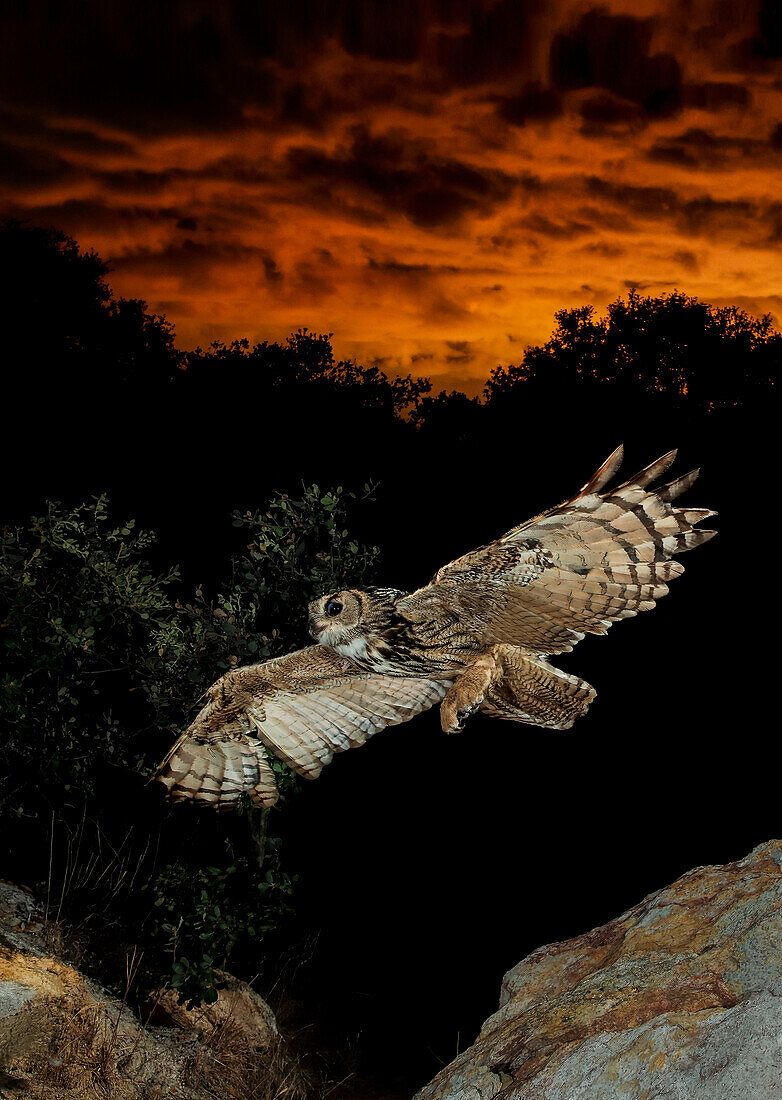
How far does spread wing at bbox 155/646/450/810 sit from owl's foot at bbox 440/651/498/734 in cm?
28

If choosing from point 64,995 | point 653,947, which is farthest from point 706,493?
point 64,995

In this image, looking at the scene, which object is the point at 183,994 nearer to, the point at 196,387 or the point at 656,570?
the point at 656,570

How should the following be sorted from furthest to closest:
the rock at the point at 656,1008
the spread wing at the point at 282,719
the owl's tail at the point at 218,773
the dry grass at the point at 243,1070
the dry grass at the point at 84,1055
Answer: the dry grass at the point at 243,1070, the dry grass at the point at 84,1055, the owl's tail at the point at 218,773, the spread wing at the point at 282,719, the rock at the point at 656,1008

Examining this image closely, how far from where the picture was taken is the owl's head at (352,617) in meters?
3.22

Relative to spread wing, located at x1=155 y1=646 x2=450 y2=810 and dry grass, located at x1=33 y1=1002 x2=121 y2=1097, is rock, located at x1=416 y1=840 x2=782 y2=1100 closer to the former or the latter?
spread wing, located at x1=155 y1=646 x2=450 y2=810

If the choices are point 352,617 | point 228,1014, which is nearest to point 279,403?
point 228,1014

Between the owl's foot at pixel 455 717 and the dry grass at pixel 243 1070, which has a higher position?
the owl's foot at pixel 455 717

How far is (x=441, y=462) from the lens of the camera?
1051 cm

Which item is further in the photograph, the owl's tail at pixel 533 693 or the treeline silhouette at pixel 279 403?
the treeline silhouette at pixel 279 403

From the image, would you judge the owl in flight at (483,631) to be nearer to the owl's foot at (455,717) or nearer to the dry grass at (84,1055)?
the owl's foot at (455,717)

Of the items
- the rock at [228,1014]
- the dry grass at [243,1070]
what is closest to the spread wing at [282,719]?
the rock at [228,1014]

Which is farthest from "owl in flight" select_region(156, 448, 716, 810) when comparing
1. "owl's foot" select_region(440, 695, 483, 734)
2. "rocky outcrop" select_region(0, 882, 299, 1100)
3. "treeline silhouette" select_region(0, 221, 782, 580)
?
"treeline silhouette" select_region(0, 221, 782, 580)

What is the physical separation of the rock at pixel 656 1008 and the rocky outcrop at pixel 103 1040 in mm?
1513

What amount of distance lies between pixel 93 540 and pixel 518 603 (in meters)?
2.60
